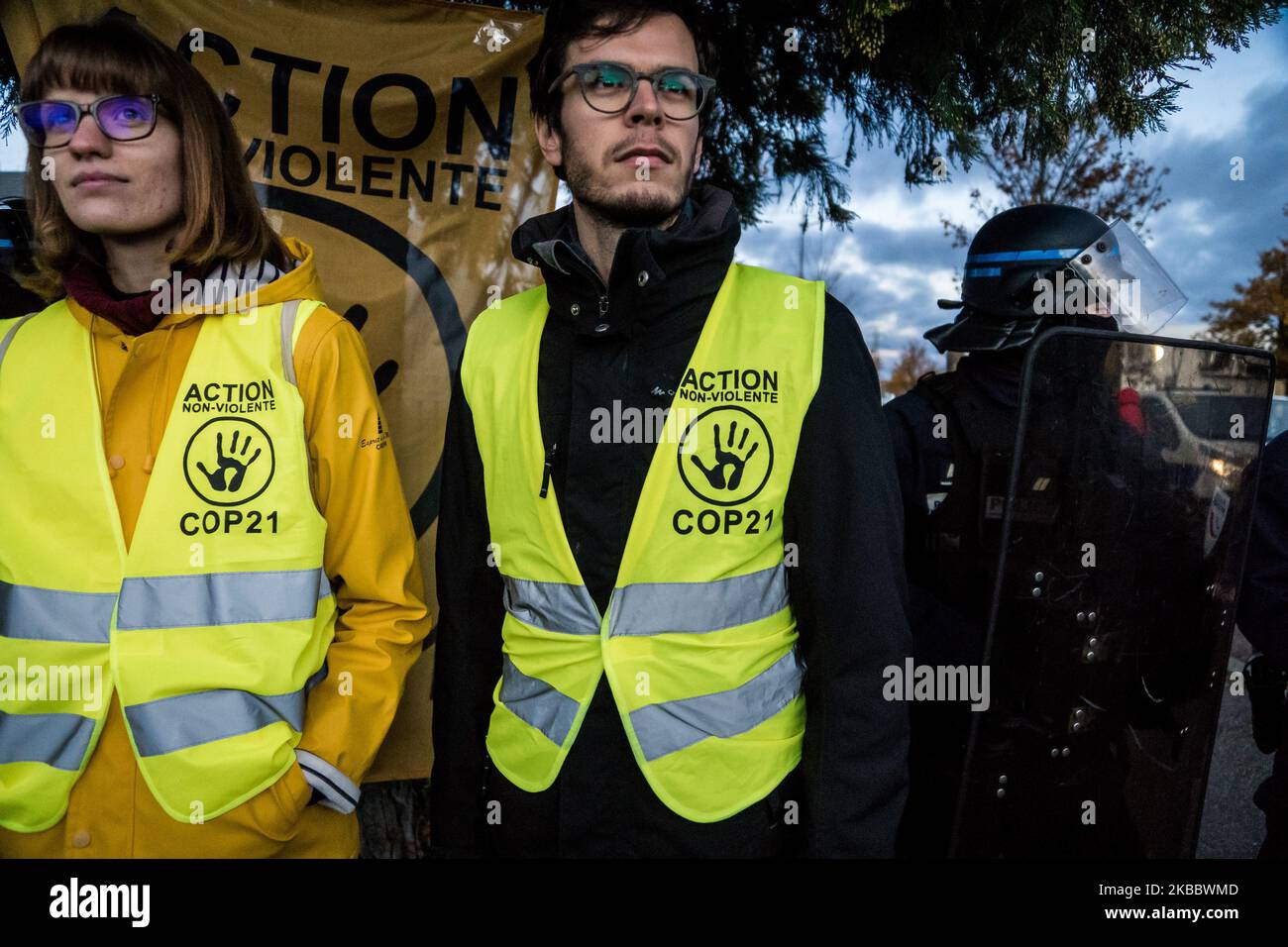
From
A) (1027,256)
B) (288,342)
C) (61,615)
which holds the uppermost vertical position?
(1027,256)

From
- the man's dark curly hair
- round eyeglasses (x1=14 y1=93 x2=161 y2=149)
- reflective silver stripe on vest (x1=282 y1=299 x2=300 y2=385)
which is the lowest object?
reflective silver stripe on vest (x1=282 y1=299 x2=300 y2=385)

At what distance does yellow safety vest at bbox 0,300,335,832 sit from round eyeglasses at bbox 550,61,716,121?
2.89 feet

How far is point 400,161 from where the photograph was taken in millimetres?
2986

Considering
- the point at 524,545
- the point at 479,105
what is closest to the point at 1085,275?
the point at 524,545

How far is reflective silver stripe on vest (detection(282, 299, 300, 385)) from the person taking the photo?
1953mm

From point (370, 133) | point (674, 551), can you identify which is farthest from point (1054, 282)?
point (370, 133)

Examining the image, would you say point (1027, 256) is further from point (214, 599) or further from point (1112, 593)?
point (214, 599)

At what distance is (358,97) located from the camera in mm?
2910

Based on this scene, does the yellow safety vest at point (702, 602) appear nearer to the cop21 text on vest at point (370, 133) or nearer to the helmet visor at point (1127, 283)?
→ the helmet visor at point (1127, 283)

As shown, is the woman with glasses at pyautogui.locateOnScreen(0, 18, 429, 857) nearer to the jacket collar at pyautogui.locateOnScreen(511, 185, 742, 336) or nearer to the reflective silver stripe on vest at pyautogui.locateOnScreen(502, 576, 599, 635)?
the reflective silver stripe on vest at pyautogui.locateOnScreen(502, 576, 599, 635)

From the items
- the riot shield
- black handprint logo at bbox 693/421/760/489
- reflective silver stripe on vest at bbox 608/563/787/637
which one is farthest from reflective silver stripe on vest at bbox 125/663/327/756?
the riot shield

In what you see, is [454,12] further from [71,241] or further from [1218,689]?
[1218,689]

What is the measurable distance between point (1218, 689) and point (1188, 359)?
84cm

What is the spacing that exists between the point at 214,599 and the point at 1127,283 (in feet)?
8.49
